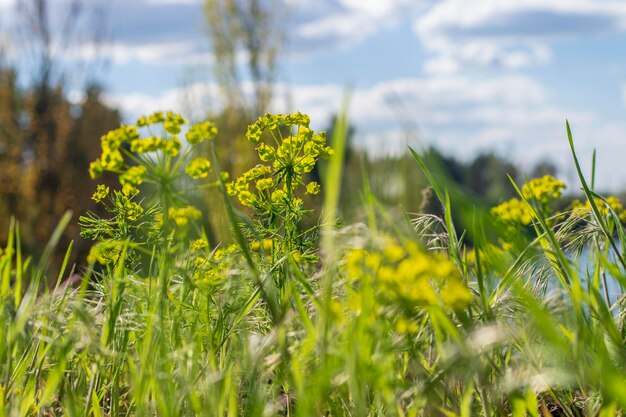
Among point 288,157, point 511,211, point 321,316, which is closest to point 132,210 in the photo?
point 288,157

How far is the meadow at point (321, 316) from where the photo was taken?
4.30 ft

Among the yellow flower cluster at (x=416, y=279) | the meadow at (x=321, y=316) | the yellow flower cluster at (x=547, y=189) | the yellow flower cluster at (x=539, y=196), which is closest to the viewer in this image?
the yellow flower cluster at (x=416, y=279)

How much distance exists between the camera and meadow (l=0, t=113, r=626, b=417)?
131cm

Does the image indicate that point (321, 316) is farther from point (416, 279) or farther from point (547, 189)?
point (547, 189)

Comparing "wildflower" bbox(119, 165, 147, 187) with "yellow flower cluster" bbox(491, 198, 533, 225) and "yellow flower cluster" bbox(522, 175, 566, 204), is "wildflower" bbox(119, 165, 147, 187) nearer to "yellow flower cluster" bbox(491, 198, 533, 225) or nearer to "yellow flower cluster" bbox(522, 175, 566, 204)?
"yellow flower cluster" bbox(491, 198, 533, 225)

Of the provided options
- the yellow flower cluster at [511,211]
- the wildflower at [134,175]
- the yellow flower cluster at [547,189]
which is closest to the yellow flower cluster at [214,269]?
the wildflower at [134,175]

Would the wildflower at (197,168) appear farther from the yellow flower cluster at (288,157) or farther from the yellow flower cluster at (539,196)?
the yellow flower cluster at (539,196)

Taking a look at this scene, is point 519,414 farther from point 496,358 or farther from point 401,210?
point 401,210

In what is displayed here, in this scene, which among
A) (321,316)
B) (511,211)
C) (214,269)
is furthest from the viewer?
(511,211)

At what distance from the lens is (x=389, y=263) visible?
140cm

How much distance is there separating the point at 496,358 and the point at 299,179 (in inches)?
29.7

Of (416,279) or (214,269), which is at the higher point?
(416,279)

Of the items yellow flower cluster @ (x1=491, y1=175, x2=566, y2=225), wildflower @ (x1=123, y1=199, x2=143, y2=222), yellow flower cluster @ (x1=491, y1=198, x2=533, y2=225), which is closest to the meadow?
wildflower @ (x1=123, y1=199, x2=143, y2=222)

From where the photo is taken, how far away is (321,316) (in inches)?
54.8
